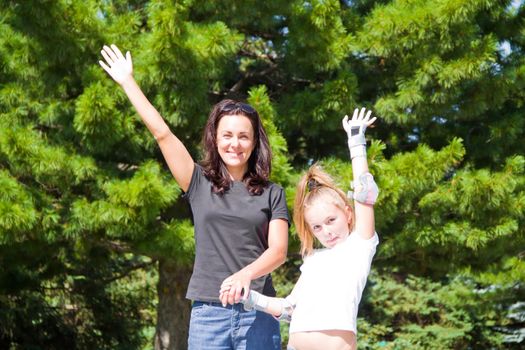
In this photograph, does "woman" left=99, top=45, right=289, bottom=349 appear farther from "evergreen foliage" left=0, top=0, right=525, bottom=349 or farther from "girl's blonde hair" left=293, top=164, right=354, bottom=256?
"evergreen foliage" left=0, top=0, right=525, bottom=349

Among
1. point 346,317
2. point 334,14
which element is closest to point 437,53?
point 334,14

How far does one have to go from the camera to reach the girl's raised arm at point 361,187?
230 cm

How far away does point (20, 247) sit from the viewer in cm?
544

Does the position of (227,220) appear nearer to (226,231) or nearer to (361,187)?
(226,231)

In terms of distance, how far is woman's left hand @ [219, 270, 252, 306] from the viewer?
220 centimetres

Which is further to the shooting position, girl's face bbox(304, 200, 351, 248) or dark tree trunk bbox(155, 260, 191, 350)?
dark tree trunk bbox(155, 260, 191, 350)

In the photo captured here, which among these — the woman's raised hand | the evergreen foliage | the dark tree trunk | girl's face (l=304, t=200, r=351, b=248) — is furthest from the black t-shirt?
the dark tree trunk

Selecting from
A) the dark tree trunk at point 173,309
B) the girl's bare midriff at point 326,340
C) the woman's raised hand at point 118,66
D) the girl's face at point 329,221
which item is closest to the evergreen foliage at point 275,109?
the dark tree trunk at point 173,309

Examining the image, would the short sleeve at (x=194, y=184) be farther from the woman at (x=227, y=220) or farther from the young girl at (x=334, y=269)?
the young girl at (x=334, y=269)

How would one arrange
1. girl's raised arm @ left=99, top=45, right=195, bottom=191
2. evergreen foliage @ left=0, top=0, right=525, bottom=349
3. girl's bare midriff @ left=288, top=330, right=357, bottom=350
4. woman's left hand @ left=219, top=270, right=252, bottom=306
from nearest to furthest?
woman's left hand @ left=219, top=270, right=252, bottom=306
girl's bare midriff @ left=288, top=330, right=357, bottom=350
girl's raised arm @ left=99, top=45, right=195, bottom=191
evergreen foliage @ left=0, top=0, right=525, bottom=349

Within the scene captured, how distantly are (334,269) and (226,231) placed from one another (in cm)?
36

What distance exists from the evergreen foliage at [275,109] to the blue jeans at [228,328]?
219cm

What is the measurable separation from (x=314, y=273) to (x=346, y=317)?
0.18 m

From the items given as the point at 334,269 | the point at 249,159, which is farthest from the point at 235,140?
the point at 334,269
